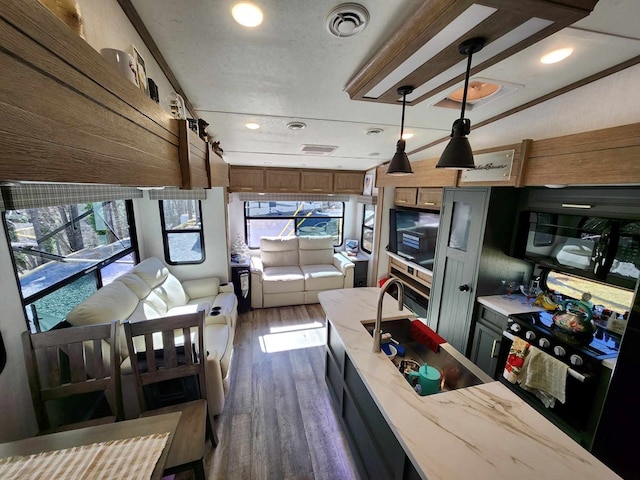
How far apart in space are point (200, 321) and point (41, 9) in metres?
1.62

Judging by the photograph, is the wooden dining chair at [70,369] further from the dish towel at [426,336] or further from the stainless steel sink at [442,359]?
the dish towel at [426,336]

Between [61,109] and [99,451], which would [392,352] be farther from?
[61,109]

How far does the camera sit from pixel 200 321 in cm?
166

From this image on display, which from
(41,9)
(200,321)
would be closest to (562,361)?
(200,321)

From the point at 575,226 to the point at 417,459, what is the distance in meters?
2.02

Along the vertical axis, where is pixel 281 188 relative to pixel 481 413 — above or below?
above

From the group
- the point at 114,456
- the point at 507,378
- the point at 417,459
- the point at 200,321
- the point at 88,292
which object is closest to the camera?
the point at 417,459

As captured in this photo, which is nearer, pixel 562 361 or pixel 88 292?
pixel 562 361

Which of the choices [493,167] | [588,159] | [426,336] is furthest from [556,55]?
[426,336]

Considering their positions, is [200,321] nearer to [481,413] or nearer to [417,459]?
[417,459]

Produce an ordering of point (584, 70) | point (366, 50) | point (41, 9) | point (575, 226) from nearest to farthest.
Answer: point (41, 9)
point (366, 50)
point (584, 70)
point (575, 226)

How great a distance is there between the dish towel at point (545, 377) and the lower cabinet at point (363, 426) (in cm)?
132

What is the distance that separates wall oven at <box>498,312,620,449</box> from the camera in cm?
153

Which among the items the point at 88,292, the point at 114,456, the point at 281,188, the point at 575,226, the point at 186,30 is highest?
the point at 186,30
